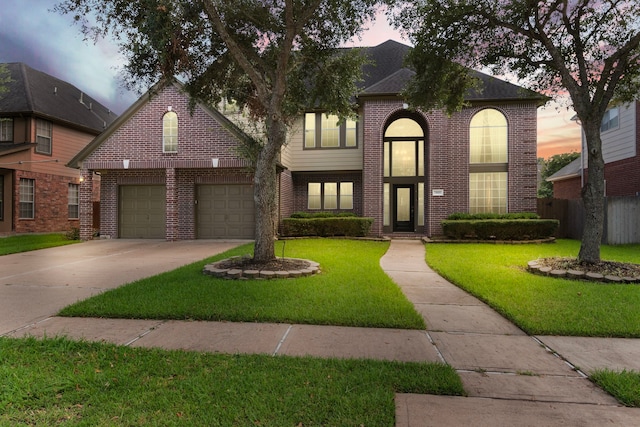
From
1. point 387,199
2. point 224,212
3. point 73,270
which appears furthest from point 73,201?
point 387,199

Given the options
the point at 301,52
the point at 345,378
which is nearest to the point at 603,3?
the point at 301,52

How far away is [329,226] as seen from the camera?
14.3 m

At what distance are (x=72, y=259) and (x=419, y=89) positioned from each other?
10.6m

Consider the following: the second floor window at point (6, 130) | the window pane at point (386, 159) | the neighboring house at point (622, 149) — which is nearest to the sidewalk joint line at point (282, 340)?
the window pane at point (386, 159)

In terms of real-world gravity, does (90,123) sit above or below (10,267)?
above

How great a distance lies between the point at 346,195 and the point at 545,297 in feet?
38.1

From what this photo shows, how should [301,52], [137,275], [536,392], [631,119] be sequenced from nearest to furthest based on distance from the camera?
[536,392] → [137,275] → [301,52] → [631,119]

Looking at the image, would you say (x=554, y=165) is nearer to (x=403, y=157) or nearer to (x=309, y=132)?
(x=403, y=157)

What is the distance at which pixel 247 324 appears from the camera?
434cm

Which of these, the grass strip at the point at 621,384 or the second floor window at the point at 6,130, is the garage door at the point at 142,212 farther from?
the grass strip at the point at 621,384

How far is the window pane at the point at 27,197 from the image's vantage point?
56.3 ft

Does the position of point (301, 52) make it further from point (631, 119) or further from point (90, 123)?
point (90, 123)

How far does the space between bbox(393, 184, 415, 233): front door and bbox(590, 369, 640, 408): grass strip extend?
13.2 meters

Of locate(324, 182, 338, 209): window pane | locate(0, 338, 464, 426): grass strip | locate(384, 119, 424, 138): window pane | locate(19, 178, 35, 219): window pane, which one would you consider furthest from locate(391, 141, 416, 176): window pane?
locate(19, 178, 35, 219): window pane
